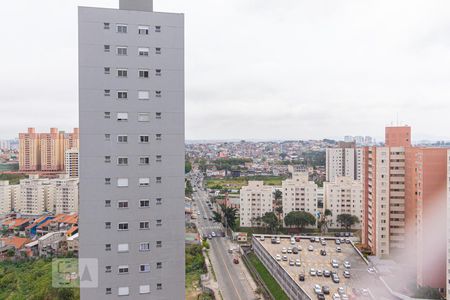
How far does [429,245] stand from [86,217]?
5820 mm

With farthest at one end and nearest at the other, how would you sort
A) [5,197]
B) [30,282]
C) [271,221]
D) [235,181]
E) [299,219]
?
[235,181] → [5,197] → [299,219] → [271,221] → [30,282]

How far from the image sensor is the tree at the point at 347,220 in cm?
1178

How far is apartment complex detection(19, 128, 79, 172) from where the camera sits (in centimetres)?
1948

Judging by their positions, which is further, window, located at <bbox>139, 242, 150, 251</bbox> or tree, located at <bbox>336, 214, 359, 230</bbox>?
tree, located at <bbox>336, 214, 359, 230</bbox>

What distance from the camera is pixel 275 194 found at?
13922mm

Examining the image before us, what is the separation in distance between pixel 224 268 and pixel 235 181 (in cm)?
1349

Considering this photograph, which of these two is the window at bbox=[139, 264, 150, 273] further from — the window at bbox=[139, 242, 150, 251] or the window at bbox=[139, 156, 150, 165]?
the window at bbox=[139, 156, 150, 165]

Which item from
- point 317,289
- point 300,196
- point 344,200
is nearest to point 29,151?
point 300,196

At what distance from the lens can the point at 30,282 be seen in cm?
764

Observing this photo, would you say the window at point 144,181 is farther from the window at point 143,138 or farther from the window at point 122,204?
the window at point 143,138

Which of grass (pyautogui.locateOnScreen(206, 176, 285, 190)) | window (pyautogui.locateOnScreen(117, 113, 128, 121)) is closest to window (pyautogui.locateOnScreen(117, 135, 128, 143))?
window (pyautogui.locateOnScreen(117, 113, 128, 121))

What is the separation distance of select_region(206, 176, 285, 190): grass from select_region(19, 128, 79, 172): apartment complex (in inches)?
291

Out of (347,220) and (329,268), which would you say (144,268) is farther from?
(347,220)

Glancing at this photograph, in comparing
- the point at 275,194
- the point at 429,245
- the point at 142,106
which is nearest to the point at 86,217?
the point at 142,106
